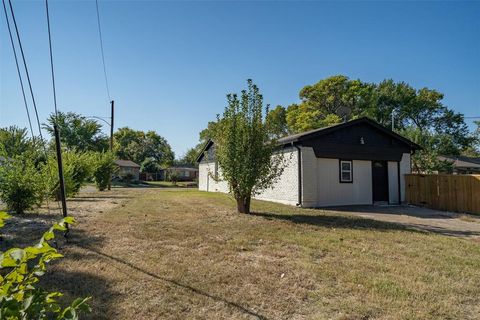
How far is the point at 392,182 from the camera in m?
15.4

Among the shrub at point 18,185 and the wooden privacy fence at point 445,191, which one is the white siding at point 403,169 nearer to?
the wooden privacy fence at point 445,191

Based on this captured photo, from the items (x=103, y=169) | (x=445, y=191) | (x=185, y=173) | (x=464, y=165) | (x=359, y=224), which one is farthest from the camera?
(x=185, y=173)

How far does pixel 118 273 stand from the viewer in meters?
4.48

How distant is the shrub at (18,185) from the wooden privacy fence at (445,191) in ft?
52.1

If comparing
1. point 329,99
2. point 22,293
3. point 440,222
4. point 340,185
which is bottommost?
point 440,222

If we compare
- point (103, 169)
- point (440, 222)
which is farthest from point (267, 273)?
point (103, 169)

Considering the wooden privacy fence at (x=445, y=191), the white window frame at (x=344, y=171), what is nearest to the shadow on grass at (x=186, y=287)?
the white window frame at (x=344, y=171)

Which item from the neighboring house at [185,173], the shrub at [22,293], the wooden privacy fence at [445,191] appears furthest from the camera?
the neighboring house at [185,173]

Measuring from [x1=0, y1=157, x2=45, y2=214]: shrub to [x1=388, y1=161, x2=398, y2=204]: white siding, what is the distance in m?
15.1

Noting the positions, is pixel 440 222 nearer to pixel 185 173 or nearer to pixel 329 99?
pixel 329 99

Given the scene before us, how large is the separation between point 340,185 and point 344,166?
0.94 metres

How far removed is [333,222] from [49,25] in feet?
27.5

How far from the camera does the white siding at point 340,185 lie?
45.1 ft

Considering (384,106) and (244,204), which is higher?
(384,106)
